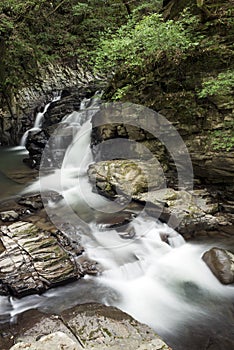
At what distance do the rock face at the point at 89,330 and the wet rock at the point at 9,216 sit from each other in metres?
2.41

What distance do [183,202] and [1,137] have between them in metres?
9.20

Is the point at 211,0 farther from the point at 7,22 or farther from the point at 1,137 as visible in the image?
the point at 1,137

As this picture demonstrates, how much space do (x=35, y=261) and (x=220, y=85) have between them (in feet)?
15.7

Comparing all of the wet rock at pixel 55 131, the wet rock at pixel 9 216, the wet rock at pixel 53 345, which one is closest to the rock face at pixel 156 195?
the wet rock at pixel 9 216

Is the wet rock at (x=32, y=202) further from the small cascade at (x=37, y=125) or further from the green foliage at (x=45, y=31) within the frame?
the green foliage at (x=45, y=31)

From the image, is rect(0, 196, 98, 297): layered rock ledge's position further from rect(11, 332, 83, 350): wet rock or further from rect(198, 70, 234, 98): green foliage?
rect(198, 70, 234, 98): green foliage

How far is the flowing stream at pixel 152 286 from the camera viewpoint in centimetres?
358

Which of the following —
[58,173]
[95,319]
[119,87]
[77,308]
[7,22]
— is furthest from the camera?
[7,22]

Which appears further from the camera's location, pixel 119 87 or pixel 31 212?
pixel 119 87

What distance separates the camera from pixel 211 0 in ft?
20.5

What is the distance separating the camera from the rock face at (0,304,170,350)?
9.42ft

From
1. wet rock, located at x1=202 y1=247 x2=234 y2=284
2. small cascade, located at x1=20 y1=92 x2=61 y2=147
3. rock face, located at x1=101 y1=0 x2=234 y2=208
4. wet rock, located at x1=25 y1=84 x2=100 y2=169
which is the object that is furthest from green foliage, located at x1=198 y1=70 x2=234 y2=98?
small cascade, located at x1=20 y1=92 x2=61 y2=147

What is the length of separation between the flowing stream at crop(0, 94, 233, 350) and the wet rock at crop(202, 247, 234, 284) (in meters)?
0.10

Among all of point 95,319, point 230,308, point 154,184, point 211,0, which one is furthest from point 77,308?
point 211,0
